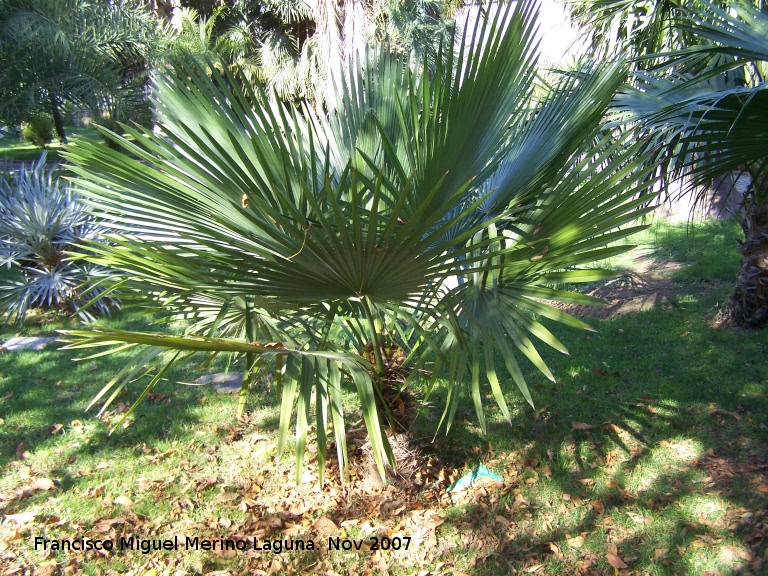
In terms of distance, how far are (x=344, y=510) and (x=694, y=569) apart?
5.94 feet

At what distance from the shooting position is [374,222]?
2039mm

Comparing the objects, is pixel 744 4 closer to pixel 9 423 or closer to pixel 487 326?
pixel 487 326

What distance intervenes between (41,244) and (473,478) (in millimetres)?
5200

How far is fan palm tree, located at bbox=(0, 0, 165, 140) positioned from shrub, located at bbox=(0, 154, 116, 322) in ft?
5.41

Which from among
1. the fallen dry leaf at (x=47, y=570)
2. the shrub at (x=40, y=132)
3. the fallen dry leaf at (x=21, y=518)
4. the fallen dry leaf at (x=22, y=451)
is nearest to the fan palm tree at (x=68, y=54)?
the shrub at (x=40, y=132)

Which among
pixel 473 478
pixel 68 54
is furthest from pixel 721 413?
pixel 68 54

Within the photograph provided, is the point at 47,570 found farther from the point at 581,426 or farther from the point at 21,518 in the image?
the point at 581,426

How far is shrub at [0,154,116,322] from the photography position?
243 inches

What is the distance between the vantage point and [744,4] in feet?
9.78

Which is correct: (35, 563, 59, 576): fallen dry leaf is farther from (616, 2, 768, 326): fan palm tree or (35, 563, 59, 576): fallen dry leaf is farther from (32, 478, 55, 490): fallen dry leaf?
(616, 2, 768, 326): fan palm tree

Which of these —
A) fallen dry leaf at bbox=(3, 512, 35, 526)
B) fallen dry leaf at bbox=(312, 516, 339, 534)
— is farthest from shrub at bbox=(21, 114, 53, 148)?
fallen dry leaf at bbox=(312, 516, 339, 534)

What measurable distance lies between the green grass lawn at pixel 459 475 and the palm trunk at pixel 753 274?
A: 0.58 ft

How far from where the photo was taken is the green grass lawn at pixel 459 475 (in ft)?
9.87

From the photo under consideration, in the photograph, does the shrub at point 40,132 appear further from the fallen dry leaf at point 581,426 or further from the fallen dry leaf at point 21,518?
the fallen dry leaf at point 581,426
